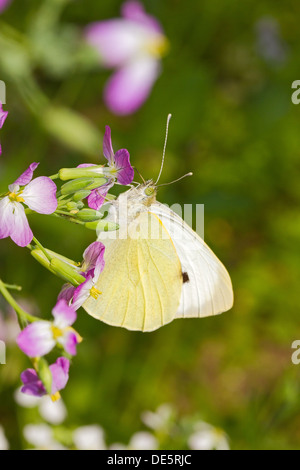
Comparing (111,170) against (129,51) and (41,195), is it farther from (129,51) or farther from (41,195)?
(129,51)

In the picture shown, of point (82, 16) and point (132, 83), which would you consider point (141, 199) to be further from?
point (82, 16)

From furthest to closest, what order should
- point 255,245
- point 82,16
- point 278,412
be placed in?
point 255,245 < point 82,16 < point 278,412

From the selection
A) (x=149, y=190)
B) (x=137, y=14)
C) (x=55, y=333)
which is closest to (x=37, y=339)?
(x=55, y=333)

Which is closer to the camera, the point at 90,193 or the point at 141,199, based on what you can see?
the point at 90,193

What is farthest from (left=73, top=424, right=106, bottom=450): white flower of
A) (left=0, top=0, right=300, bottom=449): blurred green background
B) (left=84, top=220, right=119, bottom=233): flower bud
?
(left=84, top=220, right=119, bottom=233): flower bud

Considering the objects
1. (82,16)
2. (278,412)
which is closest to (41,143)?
(82,16)

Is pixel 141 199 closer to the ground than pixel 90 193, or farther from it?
farther from it
